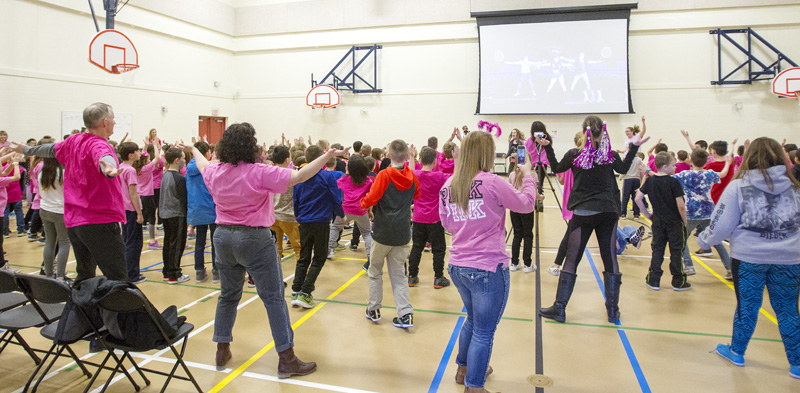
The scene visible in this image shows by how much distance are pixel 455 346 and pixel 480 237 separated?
156cm

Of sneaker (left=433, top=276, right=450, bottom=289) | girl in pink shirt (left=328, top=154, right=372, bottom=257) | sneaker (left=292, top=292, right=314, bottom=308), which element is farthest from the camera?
sneaker (left=433, top=276, right=450, bottom=289)

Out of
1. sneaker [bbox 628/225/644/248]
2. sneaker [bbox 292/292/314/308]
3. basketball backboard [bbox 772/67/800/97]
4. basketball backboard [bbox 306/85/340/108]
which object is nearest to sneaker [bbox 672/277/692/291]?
sneaker [bbox 628/225/644/248]

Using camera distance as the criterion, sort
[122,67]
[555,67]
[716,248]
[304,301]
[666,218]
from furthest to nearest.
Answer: [555,67], [122,67], [716,248], [666,218], [304,301]

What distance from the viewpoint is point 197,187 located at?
5352 millimetres

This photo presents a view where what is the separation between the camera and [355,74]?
17.8 meters

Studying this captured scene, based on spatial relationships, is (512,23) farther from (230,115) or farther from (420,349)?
(420,349)

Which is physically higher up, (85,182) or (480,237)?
(85,182)

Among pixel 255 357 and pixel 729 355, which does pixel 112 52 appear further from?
pixel 729 355

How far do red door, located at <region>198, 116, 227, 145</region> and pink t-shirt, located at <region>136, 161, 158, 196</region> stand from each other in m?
11.5

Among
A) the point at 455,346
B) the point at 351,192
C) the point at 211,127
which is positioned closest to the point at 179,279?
the point at 351,192

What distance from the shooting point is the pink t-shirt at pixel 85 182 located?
3369 mm

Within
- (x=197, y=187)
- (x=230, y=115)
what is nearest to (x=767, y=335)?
(x=197, y=187)

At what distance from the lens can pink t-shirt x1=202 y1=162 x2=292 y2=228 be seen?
3.04m

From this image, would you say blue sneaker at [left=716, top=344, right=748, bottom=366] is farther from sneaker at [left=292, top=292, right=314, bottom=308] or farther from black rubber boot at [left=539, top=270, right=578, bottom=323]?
sneaker at [left=292, top=292, right=314, bottom=308]
